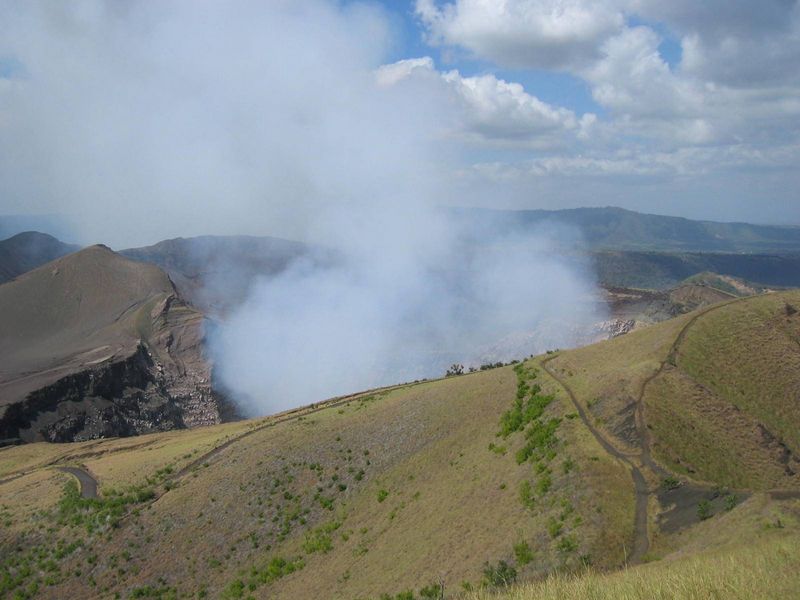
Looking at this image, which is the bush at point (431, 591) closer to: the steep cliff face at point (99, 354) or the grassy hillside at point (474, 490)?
the grassy hillside at point (474, 490)

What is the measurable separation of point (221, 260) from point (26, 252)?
55433mm

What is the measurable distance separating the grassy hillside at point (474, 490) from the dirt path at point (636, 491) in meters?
0.10

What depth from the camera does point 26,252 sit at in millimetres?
165375

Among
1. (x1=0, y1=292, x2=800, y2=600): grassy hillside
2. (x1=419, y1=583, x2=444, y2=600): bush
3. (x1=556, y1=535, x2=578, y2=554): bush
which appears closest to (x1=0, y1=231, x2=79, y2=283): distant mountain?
(x1=0, y1=292, x2=800, y2=600): grassy hillside

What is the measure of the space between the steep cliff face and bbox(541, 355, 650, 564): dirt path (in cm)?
6937

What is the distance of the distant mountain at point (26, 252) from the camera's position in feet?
477

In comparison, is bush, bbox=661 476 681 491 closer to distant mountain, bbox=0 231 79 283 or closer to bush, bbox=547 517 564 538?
bush, bbox=547 517 564 538

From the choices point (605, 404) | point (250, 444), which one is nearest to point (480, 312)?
point (250, 444)

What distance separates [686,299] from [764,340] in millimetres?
89566

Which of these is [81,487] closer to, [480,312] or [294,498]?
[294,498]

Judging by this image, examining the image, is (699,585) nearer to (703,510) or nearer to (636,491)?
(703,510)

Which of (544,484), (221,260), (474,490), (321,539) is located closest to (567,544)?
(544,484)

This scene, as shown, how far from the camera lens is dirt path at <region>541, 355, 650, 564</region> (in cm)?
2131

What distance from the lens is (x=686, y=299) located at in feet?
386
